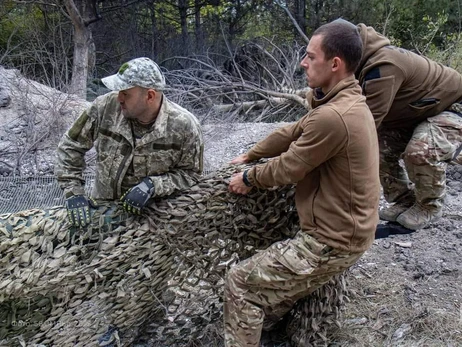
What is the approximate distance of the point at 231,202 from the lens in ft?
8.34

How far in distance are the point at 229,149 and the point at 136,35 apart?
6661 mm

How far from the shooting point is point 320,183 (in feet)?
7.49

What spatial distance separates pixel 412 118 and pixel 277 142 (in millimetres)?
1285

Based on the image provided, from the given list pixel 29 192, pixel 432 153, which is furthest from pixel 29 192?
pixel 432 153

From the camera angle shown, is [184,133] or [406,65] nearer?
[184,133]

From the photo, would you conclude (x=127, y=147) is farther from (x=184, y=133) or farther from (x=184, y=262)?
(x=184, y=262)

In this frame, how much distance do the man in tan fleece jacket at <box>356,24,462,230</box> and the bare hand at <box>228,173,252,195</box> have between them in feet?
3.02

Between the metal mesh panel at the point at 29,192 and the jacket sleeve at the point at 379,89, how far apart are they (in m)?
2.93

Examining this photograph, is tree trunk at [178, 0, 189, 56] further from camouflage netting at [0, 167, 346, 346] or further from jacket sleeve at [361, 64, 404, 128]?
camouflage netting at [0, 167, 346, 346]

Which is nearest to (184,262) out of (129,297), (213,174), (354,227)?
(129,297)

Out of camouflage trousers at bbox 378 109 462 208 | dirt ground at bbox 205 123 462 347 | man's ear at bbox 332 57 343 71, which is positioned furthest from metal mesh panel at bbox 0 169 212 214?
man's ear at bbox 332 57 343 71

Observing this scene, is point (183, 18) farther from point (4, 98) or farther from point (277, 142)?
point (277, 142)

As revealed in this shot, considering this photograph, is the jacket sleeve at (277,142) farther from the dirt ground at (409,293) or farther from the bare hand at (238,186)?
the dirt ground at (409,293)

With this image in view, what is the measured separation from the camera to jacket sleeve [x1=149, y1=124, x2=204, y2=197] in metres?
2.54
